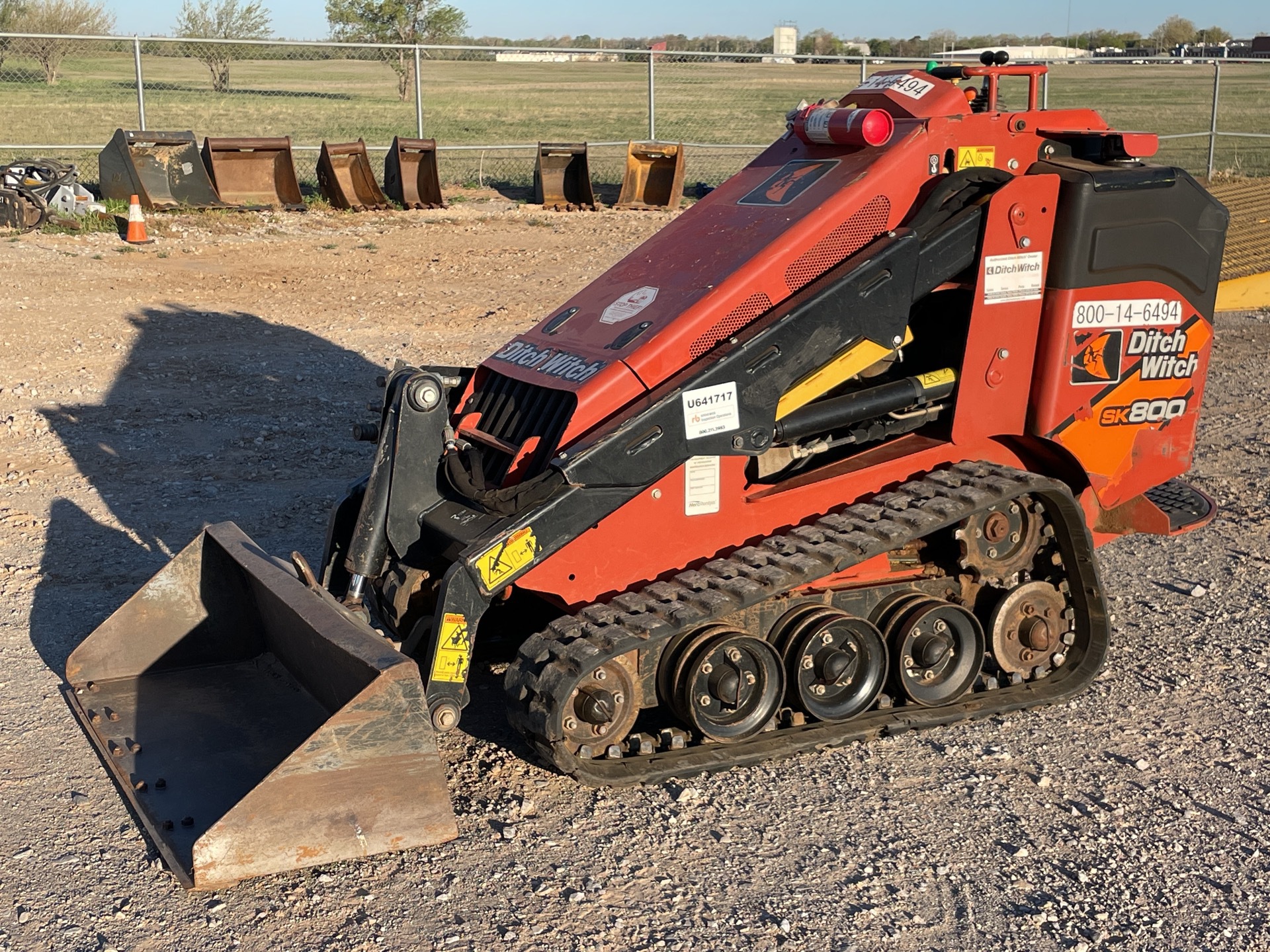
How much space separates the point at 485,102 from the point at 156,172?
27284 mm

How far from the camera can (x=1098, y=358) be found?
18.9 ft

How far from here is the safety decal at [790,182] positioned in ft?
18.8

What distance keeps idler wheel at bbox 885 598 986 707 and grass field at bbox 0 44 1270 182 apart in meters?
15.7

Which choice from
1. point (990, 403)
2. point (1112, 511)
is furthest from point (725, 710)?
point (1112, 511)

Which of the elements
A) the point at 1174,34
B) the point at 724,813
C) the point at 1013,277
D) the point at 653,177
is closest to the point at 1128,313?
the point at 1013,277

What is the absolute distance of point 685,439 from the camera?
498 cm

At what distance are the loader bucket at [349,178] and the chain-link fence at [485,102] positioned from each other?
1.29 meters

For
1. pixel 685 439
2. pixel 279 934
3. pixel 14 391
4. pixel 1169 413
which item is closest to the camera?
pixel 279 934

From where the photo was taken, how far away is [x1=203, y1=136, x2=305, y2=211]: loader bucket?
16.8 m

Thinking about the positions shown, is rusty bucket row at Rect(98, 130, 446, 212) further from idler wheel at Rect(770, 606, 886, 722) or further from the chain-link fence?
idler wheel at Rect(770, 606, 886, 722)

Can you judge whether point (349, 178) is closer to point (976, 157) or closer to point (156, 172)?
point (156, 172)

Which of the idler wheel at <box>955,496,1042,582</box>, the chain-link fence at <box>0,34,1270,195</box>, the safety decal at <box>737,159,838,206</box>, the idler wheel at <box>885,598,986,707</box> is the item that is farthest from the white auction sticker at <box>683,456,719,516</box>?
the chain-link fence at <box>0,34,1270,195</box>

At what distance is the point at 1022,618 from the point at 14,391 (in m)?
7.52

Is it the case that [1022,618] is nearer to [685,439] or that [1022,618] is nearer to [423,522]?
[685,439]
